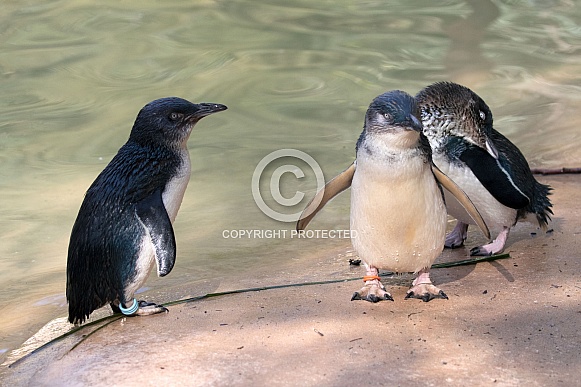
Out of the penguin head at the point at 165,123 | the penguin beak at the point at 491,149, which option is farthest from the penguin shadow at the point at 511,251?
the penguin head at the point at 165,123

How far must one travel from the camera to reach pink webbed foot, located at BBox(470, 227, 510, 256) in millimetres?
4199

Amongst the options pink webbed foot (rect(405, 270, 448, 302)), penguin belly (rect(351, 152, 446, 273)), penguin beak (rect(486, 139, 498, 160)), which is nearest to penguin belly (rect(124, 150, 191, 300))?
penguin belly (rect(351, 152, 446, 273))

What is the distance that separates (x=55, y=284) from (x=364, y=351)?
227 centimetres

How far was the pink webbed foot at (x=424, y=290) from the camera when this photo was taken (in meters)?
3.62

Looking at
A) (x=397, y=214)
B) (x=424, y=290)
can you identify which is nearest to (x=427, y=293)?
(x=424, y=290)

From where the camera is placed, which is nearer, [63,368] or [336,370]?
[336,370]

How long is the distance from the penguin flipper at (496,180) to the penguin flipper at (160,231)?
1.44 metres

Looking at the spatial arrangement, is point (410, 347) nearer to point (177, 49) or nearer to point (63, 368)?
point (63, 368)

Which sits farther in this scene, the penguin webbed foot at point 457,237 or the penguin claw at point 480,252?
the penguin webbed foot at point 457,237

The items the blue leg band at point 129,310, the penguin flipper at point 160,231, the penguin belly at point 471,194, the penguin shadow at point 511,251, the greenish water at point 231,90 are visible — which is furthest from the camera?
the greenish water at point 231,90

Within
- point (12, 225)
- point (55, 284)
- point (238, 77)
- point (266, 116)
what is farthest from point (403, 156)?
point (238, 77)

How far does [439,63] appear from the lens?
8414mm

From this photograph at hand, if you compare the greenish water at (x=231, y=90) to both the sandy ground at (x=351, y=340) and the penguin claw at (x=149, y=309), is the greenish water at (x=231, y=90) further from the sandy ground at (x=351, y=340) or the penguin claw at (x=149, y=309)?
the sandy ground at (x=351, y=340)

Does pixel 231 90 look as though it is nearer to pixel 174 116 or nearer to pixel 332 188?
pixel 174 116
